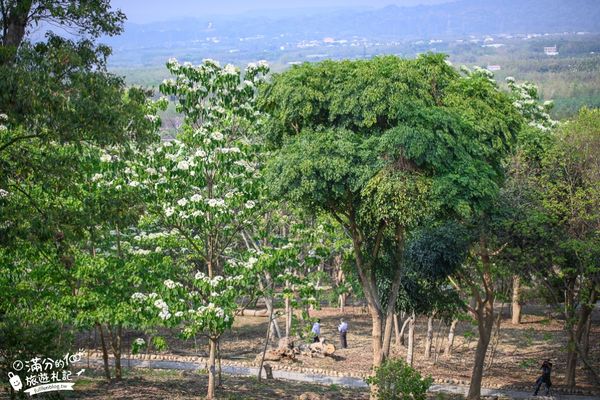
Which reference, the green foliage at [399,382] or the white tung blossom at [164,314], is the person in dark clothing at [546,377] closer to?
the green foliage at [399,382]

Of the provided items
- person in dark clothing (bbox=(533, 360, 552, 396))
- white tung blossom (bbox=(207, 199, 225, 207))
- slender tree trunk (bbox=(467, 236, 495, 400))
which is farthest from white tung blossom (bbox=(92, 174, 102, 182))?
person in dark clothing (bbox=(533, 360, 552, 396))

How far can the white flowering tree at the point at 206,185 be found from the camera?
15.3m

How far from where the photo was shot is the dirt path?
2212 cm

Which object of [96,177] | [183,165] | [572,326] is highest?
[183,165]

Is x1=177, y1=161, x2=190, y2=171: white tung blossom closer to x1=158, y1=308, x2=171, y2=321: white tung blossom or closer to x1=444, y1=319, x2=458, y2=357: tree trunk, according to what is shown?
x1=158, y1=308, x2=171, y2=321: white tung blossom

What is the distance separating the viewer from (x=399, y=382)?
14820 mm

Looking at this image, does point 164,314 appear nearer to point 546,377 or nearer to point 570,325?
point 570,325

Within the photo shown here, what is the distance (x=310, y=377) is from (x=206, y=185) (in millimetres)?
9310

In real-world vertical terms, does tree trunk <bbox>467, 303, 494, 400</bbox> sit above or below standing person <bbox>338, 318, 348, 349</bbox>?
above

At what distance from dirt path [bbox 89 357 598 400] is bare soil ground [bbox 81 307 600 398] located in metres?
0.75

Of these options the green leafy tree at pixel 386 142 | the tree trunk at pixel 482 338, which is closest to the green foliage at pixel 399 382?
the green leafy tree at pixel 386 142

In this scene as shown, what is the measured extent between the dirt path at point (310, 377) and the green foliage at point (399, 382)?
6.92 m

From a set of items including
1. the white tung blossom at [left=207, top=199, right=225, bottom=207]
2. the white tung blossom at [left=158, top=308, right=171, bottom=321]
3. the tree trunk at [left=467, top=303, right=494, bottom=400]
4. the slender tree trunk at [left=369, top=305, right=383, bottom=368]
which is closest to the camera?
the white tung blossom at [left=158, top=308, right=171, bottom=321]

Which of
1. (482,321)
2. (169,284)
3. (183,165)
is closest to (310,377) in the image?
(482,321)
